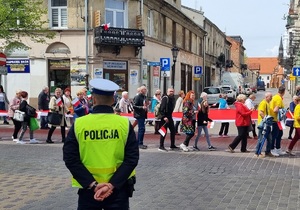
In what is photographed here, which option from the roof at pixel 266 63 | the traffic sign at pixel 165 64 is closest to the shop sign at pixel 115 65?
the traffic sign at pixel 165 64

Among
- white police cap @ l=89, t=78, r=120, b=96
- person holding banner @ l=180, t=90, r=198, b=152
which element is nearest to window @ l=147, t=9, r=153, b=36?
person holding banner @ l=180, t=90, r=198, b=152

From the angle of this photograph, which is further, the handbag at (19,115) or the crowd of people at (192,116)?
the handbag at (19,115)

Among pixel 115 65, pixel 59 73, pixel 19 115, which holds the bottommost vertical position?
pixel 19 115

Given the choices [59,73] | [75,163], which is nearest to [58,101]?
[75,163]

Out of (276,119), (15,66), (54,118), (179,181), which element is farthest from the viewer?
(15,66)

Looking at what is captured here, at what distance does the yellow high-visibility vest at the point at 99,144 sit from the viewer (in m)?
3.62

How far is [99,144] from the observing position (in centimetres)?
363

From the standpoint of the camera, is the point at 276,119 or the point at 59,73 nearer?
the point at 276,119

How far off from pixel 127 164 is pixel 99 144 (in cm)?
30

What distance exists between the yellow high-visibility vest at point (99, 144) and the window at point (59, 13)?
22.9m

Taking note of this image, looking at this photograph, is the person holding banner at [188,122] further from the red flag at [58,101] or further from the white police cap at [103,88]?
the white police cap at [103,88]

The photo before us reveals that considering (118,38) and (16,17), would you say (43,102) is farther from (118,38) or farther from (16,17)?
(118,38)

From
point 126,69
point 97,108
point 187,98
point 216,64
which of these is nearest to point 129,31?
point 126,69

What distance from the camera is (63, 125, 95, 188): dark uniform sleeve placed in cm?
355
